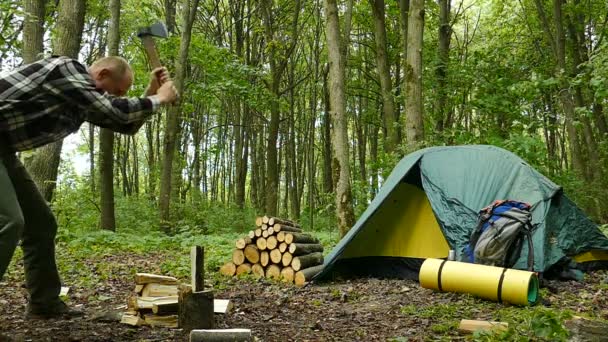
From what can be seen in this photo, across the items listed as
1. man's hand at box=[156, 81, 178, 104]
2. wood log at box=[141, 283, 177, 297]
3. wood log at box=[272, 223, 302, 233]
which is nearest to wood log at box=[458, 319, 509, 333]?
wood log at box=[141, 283, 177, 297]

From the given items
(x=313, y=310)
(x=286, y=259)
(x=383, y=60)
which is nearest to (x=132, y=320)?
(x=313, y=310)

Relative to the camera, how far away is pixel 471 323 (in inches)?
155

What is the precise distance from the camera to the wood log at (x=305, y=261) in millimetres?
6586

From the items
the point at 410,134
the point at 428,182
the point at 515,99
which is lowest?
the point at 428,182

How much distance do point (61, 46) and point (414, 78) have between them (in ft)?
19.7

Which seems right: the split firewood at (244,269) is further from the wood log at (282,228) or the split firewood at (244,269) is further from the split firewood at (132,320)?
the split firewood at (132,320)

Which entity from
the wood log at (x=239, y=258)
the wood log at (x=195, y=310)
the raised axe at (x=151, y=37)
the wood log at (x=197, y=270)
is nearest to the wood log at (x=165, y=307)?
the wood log at (x=195, y=310)

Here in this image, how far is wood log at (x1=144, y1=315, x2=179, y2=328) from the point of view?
4.03 meters

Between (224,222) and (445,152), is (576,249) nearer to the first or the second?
(445,152)

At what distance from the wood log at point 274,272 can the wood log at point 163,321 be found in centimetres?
275

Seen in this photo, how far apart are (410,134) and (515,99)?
2592 mm

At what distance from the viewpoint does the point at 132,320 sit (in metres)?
4.01

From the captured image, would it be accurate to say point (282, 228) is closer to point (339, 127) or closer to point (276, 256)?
point (276, 256)

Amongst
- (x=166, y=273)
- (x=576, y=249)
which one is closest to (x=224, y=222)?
(x=166, y=273)
